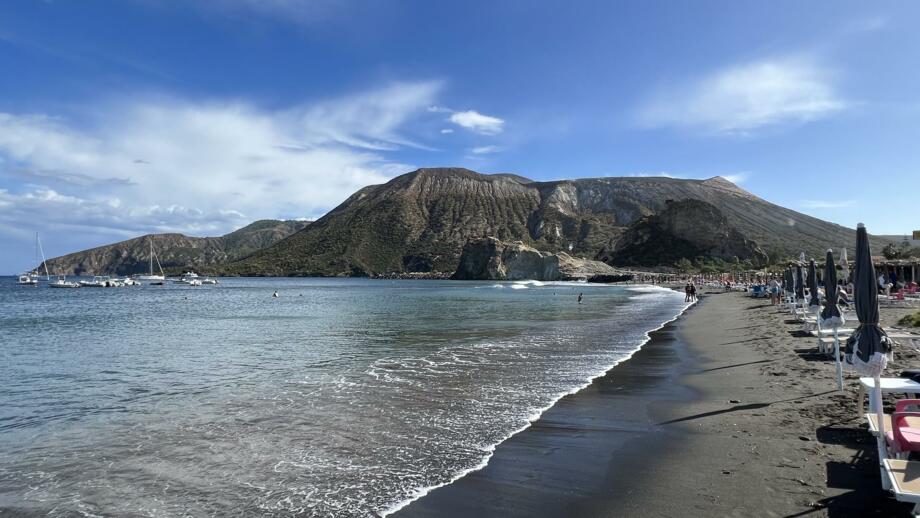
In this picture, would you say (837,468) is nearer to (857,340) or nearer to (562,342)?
(857,340)

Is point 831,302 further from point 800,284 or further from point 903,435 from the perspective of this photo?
point 800,284

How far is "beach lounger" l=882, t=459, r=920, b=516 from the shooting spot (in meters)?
4.59

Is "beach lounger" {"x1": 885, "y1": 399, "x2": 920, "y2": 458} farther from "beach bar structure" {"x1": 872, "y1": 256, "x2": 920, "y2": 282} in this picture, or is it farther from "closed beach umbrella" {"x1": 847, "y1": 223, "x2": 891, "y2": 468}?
"beach bar structure" {"x1": 872, "y1": 256, "x2": 920, "y2": 282}

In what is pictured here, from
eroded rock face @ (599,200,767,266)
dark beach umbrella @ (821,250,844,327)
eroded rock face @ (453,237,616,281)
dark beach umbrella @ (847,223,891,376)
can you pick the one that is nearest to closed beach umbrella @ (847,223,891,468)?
dark beach umbrella @ (847,223,891,376)

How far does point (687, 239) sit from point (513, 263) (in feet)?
171

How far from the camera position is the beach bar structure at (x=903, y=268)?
52403 mm

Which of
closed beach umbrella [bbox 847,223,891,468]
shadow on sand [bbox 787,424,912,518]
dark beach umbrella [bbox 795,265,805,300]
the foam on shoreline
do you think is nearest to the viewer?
shadow on sand [bbox 787,424,912,518]

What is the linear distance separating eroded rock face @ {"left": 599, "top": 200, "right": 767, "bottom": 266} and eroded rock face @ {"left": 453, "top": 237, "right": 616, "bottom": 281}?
16.2 metres

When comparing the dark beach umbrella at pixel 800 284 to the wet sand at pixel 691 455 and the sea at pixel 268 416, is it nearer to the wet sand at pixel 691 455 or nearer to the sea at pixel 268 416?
the sea at pixel 268 416

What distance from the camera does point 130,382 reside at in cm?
1444

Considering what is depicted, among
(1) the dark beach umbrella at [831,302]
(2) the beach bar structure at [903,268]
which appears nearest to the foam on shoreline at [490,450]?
(1) the dark beach umbrella at [831,302]

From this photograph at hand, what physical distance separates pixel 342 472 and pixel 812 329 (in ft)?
60.3

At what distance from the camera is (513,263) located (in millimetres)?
169125

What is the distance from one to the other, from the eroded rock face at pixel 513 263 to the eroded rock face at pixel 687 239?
53.1 feet
